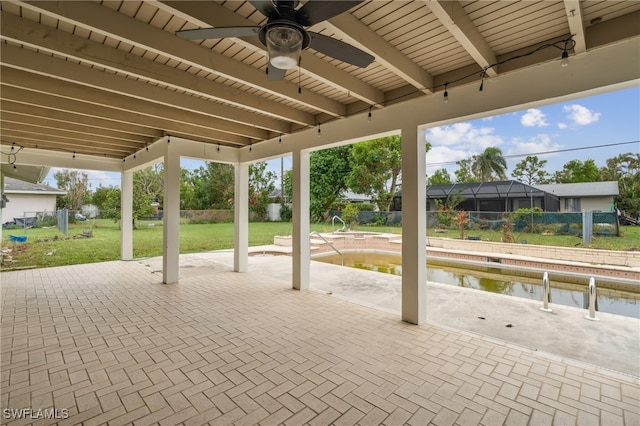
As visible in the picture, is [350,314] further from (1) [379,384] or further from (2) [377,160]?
(2) [377,160]

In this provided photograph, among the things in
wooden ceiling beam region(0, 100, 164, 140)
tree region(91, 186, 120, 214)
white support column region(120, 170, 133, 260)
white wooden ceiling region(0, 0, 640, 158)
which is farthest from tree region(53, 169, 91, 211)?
white wooden ceiling region(0, 0, 640, 158)

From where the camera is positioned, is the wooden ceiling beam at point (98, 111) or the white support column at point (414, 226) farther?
the white support column at point (414, 226)

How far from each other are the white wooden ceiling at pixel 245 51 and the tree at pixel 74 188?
1380cm

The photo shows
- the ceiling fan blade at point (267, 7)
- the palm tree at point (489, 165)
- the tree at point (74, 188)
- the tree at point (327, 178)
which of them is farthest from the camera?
the palm tree at point (489, 165)

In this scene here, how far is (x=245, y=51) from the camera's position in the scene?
274 centimetres

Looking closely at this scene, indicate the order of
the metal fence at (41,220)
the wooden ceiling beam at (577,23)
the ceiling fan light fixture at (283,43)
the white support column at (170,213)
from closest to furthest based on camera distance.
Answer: the ceiling fan light fixture at (283,43) < the wooden ceiling beam at (577,23) < the white support column at (170,213) < the metal fence at (41,220)

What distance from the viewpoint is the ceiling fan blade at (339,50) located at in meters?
1.66

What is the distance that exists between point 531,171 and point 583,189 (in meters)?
3.69

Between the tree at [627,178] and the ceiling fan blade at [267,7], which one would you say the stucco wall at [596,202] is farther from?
the ceiling fan blade at [267,7]

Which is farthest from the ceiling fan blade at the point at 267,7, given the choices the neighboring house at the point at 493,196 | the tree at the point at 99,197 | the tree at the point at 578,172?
the tree at the point at 99,197

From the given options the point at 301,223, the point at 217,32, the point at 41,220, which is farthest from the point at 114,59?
the point at 41,220

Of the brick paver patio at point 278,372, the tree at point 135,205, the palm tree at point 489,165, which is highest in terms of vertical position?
the palm tree at point 489,165

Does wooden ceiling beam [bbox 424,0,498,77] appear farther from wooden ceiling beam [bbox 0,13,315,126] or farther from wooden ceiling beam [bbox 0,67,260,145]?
wooden ceiling beam [bbox 0,67,260,145]

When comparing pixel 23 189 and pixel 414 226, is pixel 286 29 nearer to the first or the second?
pixel 414 226
